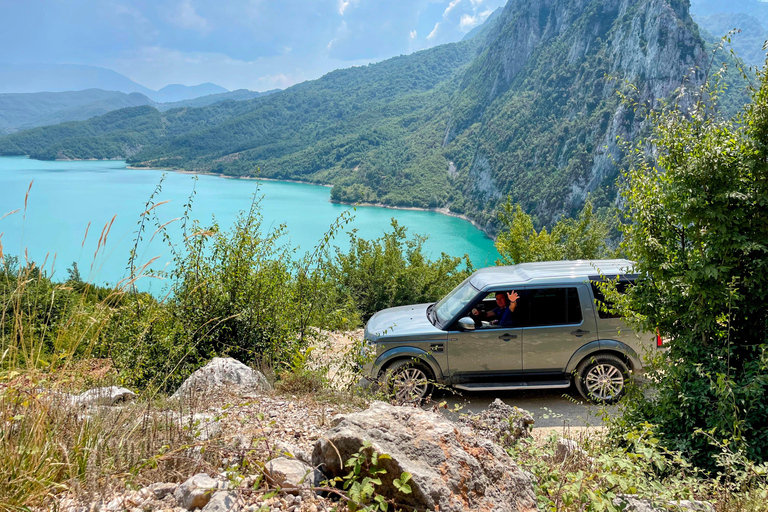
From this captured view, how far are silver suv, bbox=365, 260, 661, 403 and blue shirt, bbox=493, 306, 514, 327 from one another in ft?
0.05

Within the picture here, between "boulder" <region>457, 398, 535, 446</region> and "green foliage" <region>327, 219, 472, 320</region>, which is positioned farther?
"green foliage" <region>327, 219, 472, 320</region>

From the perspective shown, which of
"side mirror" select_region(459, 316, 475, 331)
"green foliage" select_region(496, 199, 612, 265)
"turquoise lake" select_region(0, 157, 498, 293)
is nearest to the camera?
"side mirror" select_region(459, 316, 475, 331)

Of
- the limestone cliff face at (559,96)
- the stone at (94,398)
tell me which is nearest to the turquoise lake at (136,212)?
the limestone cliff face at (559,96)

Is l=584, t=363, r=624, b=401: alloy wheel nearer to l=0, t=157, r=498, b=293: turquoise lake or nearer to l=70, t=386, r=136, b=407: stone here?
l=70, t=386, r=136, b=407: stone

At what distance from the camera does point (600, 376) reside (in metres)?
6.46

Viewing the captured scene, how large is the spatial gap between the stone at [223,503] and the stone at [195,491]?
45 millimetres

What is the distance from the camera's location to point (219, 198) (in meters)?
94.2

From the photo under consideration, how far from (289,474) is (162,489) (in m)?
0.65

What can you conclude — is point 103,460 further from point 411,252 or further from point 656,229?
point 411,252

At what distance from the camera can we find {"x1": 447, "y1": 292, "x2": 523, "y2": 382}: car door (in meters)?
6.30

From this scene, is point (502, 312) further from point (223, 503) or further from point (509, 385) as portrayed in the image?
point (223, 503)

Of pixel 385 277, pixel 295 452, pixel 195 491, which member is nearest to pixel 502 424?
pixel 295 452

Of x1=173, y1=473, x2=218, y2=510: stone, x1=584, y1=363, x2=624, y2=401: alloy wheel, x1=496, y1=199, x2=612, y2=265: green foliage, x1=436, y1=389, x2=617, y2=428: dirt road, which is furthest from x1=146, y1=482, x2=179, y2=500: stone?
x1=496, y1=199, x2=612, y2=265: green foliage

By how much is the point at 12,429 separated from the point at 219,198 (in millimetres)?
97862
